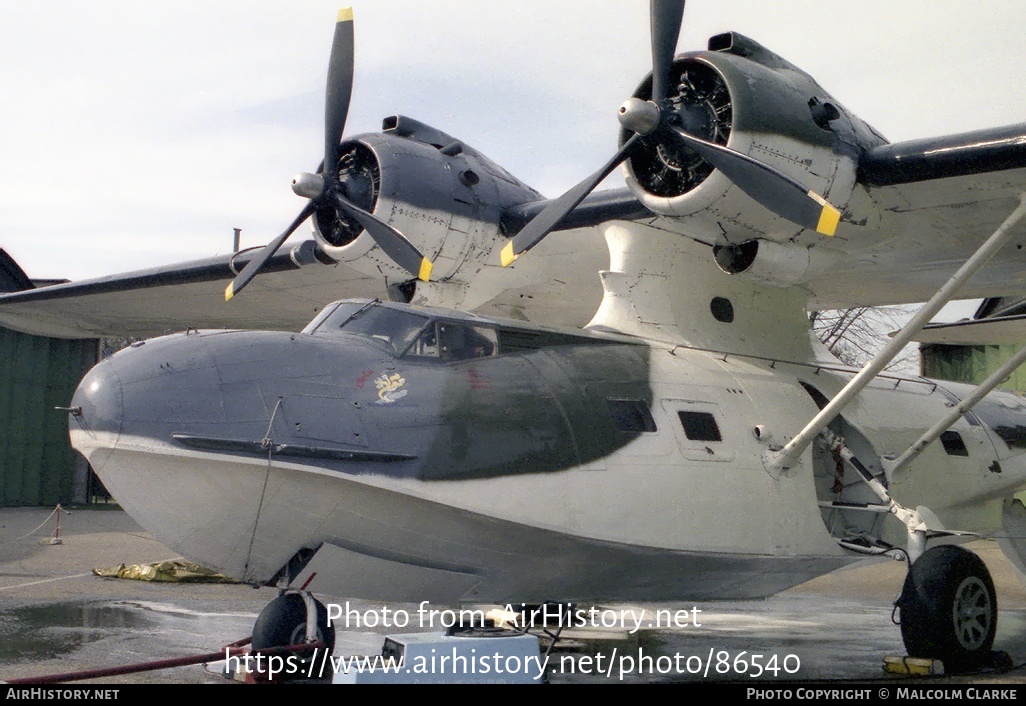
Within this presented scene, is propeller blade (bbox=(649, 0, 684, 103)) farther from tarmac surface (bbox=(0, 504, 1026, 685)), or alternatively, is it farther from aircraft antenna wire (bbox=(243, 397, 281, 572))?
tarmac surface (bbox=(0, 504, 1026, 685))

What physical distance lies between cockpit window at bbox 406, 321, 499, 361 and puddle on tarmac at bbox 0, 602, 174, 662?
3720 mm

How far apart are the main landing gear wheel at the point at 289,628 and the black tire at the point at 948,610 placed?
4.60 meters

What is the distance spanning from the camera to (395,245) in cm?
966

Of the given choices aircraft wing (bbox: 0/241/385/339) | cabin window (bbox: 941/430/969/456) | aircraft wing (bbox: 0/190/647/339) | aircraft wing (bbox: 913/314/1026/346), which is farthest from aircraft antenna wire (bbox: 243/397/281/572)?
aircraft wing (bbox: 913/314/1026/346)

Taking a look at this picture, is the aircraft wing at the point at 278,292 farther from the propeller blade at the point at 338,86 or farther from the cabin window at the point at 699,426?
the cabin window at the point at 699,426

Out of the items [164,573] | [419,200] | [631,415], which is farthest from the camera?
[164,573]

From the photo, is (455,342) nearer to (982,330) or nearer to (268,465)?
(268,465)

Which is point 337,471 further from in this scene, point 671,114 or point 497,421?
point 671,114

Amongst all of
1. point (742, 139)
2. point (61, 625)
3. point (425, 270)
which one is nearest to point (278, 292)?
point (425, 270)

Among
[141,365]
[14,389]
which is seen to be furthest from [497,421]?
[14,389]

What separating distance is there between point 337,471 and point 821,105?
4.72m

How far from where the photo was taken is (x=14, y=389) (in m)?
23.0

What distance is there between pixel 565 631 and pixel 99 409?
227 inches
